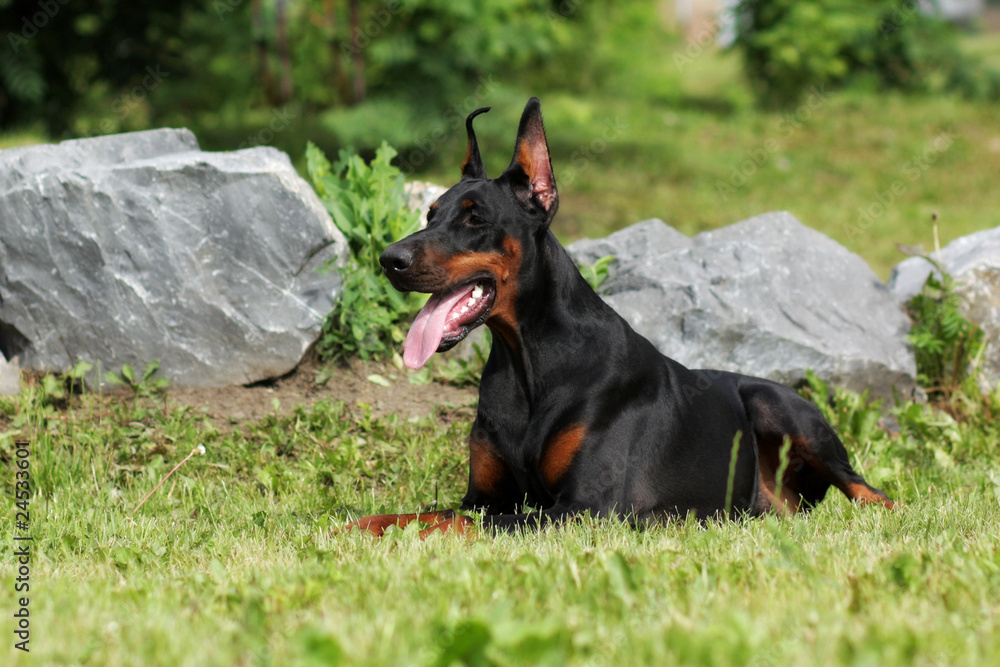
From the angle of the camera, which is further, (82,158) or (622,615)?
(82,158)

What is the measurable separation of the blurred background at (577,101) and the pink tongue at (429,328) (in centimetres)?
685

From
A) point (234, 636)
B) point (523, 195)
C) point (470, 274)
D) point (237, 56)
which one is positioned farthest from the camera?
point (237, 56)

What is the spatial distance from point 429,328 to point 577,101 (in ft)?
37.9

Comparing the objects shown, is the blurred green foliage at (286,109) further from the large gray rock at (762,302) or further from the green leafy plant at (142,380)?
the green leafy plant at (142,380)

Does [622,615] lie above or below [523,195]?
below

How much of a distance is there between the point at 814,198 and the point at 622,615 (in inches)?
424

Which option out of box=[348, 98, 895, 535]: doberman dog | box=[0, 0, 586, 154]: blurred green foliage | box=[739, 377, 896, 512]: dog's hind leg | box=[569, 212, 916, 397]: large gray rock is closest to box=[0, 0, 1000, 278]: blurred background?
→ box=[0, 0, 586, 154]: blurred green foliage

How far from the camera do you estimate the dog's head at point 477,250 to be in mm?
3316

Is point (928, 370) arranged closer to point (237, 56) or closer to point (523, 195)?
point (523, 195)

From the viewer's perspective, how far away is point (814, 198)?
12117mm

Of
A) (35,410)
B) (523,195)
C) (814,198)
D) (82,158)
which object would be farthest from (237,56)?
(523,195)

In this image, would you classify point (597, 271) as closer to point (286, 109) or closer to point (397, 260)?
point (397, 260)

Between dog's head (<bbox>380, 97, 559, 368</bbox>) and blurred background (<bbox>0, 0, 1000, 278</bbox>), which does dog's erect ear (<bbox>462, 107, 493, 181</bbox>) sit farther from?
blurred background (<bbox>0, 0, 1000, 278</bbox>)

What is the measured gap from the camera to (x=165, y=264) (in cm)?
502
